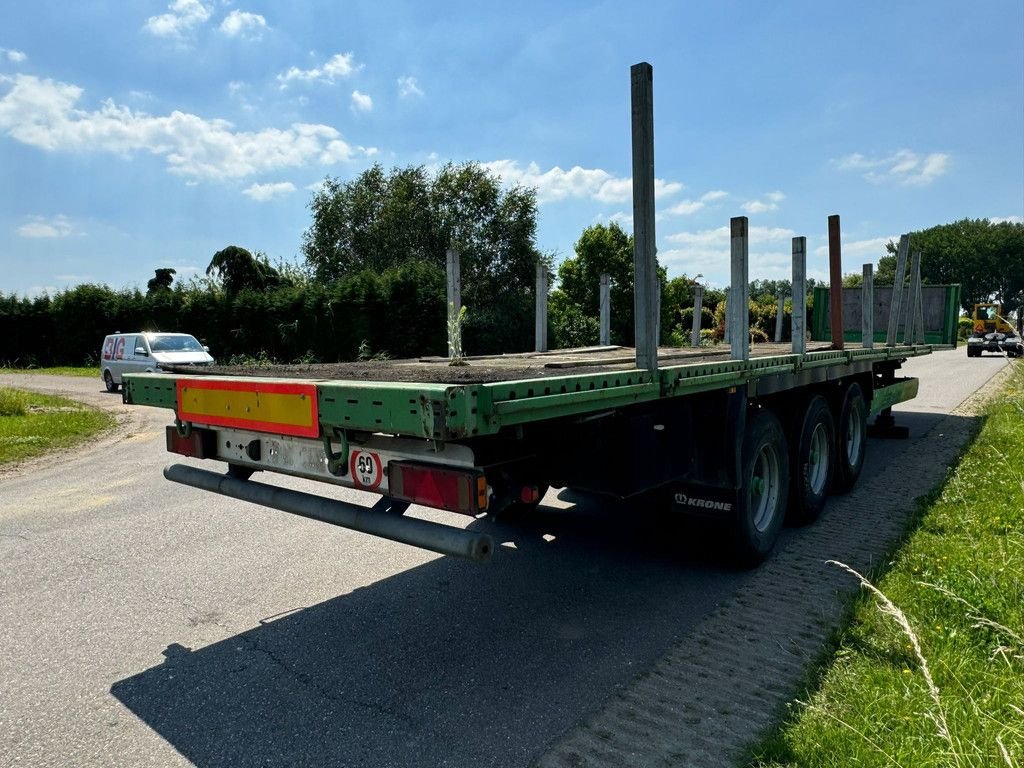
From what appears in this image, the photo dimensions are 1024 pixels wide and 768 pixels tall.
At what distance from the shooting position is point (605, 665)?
11.5 feet

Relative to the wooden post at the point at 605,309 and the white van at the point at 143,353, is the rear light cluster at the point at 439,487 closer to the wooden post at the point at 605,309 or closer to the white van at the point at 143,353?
the wooden post at the point at 605,309

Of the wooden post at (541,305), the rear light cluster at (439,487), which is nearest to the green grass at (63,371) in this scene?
the wooden post at (541,305)

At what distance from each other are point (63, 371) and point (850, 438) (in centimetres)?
3091

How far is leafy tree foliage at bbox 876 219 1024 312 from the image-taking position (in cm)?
6312

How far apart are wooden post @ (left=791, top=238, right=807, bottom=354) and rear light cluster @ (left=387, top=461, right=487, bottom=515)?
3425 millimetres

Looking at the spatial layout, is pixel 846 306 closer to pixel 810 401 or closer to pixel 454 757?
pixel 810 401

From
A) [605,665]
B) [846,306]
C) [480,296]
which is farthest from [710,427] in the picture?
[480,296]

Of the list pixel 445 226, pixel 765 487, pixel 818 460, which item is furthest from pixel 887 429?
pixel 445 226

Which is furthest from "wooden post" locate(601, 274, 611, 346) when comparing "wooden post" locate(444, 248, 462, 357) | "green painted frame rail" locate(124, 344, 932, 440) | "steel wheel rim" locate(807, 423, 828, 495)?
"green painted frame rail" locate(124, 344, 932, 440)

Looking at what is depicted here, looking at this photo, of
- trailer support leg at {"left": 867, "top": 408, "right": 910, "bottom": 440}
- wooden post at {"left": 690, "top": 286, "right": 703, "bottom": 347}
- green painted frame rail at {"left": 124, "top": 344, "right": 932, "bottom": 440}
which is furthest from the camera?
trailer support leg at {"left": 867, "top": 408, "right": 910, "bottom": 440}

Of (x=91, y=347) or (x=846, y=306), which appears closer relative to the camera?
(x=846, y=306)

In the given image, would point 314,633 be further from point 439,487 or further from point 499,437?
point 499,437

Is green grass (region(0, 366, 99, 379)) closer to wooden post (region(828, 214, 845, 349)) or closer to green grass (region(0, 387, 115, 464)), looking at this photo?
green grass (region(0, 387, 115, 464))

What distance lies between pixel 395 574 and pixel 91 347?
3284cm
